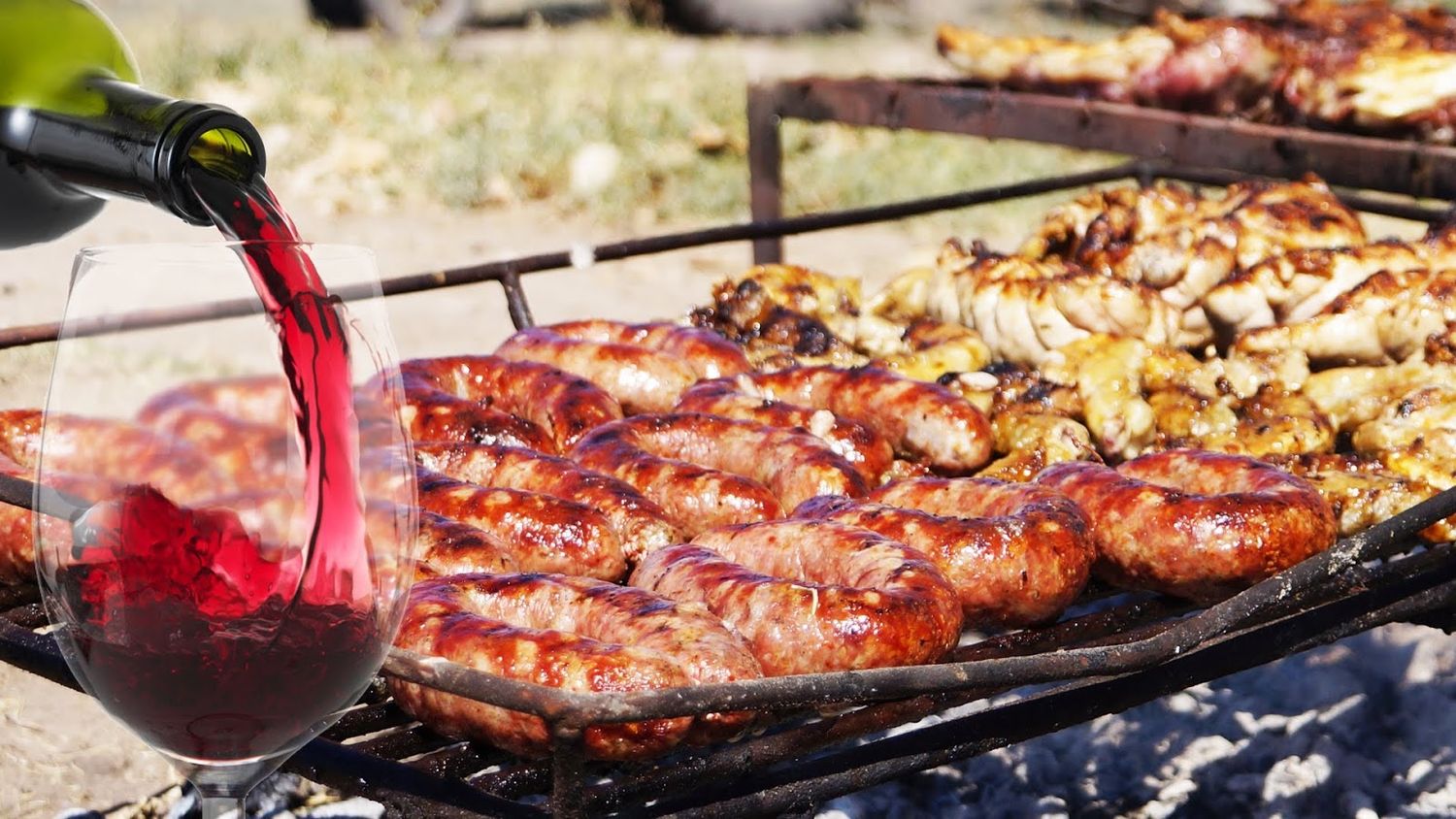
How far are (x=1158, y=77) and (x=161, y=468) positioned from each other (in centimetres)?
464

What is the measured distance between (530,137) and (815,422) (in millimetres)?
8338

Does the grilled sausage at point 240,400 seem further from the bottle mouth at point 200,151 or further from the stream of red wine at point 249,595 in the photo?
the bottle mouth at point 200,151

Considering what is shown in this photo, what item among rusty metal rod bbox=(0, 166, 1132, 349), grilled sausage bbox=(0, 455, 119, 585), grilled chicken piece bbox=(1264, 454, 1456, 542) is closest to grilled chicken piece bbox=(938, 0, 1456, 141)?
rusty metal rod bbox=(0, 166, 1132, 349)

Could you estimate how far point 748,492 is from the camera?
8.85 ft

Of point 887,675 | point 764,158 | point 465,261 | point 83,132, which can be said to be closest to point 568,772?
point 887,675

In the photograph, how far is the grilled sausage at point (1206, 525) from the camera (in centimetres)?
248

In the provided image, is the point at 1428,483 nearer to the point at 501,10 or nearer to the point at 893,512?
the point at 893,512

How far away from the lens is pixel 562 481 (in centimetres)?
271

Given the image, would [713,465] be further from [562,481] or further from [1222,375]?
[1222,375]

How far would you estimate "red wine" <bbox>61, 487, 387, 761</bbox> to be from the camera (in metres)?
1.36

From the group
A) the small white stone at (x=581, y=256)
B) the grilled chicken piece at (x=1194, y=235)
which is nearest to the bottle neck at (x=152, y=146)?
the small white stone at (x=581, y=256)

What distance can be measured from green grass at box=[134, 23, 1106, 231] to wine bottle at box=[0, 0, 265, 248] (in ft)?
24.8

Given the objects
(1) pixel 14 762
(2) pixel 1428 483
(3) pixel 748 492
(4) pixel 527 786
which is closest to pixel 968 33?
(2) pixel 1428 483

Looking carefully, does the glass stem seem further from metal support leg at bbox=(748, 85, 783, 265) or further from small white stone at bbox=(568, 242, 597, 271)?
metal support leg at bbox=(748, 85, 783, 265)
